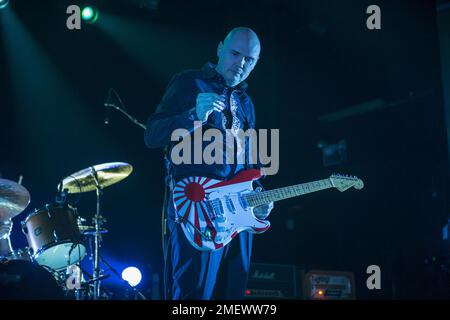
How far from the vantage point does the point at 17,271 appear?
2809 millimetres

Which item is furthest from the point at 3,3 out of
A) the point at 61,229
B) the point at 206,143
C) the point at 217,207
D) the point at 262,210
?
the point at 262,210

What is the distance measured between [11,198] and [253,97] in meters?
2.75

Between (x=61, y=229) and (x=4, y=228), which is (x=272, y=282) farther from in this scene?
(x=4, y=228)

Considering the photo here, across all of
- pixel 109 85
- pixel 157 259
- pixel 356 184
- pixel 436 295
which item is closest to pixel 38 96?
pixel 109 85

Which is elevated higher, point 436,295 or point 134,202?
point 134,202

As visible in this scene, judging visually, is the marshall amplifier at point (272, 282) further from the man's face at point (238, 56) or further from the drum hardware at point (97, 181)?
the man's face at point (238, 56)

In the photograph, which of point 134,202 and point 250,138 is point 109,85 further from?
point 250,138

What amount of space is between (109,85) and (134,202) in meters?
1.25

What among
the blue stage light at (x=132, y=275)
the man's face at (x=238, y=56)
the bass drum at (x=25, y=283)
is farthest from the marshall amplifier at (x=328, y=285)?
the bass drum at (x=25, y=283)

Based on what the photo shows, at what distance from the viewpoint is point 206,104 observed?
2.68m

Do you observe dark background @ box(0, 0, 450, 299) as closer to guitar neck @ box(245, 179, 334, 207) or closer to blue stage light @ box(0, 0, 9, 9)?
blue stage light @ box(0, 0, 9, 9)

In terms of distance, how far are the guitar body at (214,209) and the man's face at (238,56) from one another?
2.01 feet

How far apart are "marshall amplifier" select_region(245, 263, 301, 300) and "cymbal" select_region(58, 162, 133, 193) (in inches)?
53.1

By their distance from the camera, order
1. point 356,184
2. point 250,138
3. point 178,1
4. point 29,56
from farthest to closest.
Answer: point 178,1
point 29,56
point 356,184
point 250,138
